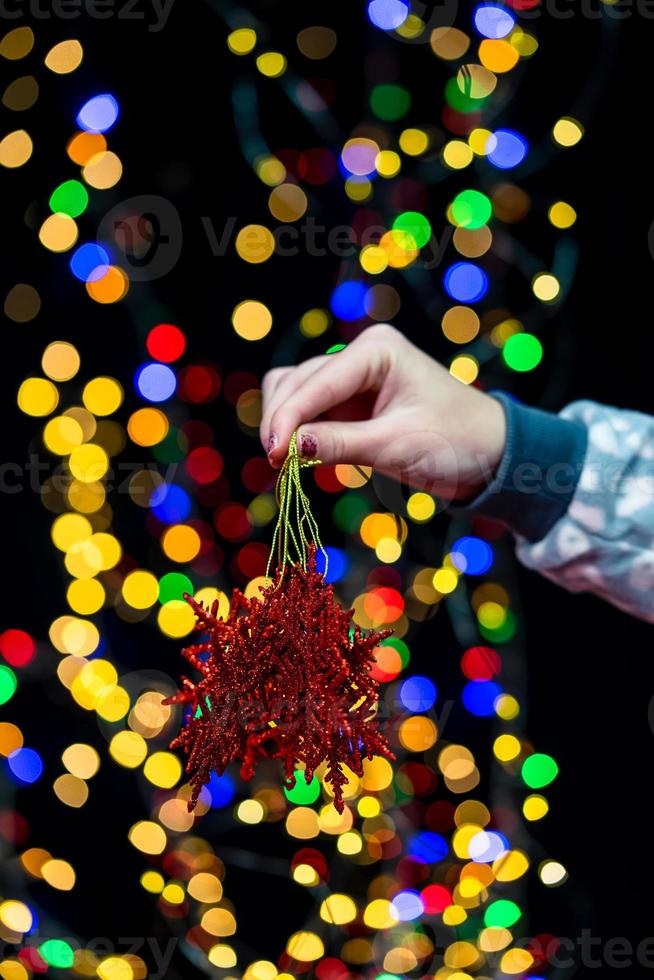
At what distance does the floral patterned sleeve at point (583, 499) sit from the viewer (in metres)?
0.96

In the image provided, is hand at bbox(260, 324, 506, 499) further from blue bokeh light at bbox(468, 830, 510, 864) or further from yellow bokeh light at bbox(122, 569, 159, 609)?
blue bokeh light at bbox(468, 830, 510, 864)

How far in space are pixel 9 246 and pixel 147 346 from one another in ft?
1.06

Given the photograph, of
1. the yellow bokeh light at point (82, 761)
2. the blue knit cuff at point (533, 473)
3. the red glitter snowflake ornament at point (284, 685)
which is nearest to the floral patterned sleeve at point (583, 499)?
the blue knit cuff at point (533, 473)

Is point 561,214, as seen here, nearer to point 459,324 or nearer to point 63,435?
point 459,324

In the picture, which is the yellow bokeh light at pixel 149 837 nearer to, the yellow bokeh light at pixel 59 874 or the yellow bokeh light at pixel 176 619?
the yellow bokeh light at pixel 59 874

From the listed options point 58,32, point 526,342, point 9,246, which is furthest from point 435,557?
point 58,32

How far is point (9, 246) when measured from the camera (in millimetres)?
1578

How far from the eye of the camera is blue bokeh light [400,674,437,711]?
162cm

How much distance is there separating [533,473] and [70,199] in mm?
1015

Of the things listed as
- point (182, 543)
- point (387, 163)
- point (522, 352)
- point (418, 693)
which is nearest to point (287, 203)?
point (387, 163)

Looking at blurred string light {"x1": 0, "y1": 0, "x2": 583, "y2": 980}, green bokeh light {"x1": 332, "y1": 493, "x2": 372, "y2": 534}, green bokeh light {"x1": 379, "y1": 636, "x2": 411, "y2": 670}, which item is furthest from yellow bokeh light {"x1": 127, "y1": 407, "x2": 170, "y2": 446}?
green bokeh light {"x1": 379, "y1": 636, "x2": 411, "y2": 670}

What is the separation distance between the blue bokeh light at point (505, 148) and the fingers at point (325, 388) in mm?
723

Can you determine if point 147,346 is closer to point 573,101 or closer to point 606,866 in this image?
point 573,101

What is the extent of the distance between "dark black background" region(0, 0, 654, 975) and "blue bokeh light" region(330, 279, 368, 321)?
0.08 meters
